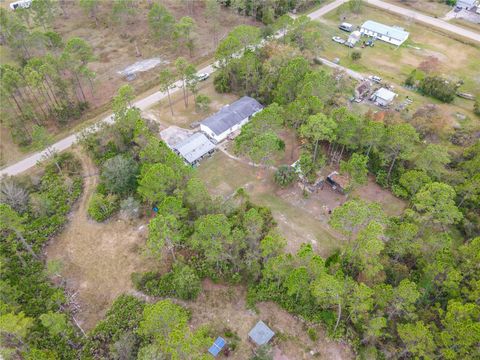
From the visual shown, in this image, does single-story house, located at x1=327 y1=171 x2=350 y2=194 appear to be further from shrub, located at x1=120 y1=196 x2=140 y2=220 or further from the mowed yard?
shrub, located at x1=120 y1=196 x2=140 y2=220

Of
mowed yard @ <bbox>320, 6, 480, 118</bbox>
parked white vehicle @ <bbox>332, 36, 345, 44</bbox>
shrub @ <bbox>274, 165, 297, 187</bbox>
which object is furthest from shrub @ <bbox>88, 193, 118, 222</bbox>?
parked white vehicle @ <bbox>332, 36, 345, 44</bbox>

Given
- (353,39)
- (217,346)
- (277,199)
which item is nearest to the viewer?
(217,346)

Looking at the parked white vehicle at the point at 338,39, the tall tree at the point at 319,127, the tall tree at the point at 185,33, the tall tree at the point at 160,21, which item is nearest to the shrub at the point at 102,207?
the tall tree at the point at 319,127

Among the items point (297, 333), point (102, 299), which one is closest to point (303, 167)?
point (297, 333)

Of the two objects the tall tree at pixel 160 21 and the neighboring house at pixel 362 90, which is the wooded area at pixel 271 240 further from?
the tall tree at pixel 160 21

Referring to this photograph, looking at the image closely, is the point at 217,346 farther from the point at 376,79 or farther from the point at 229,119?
the point at 376,79

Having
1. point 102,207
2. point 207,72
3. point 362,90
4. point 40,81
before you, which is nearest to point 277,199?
point 102,207
